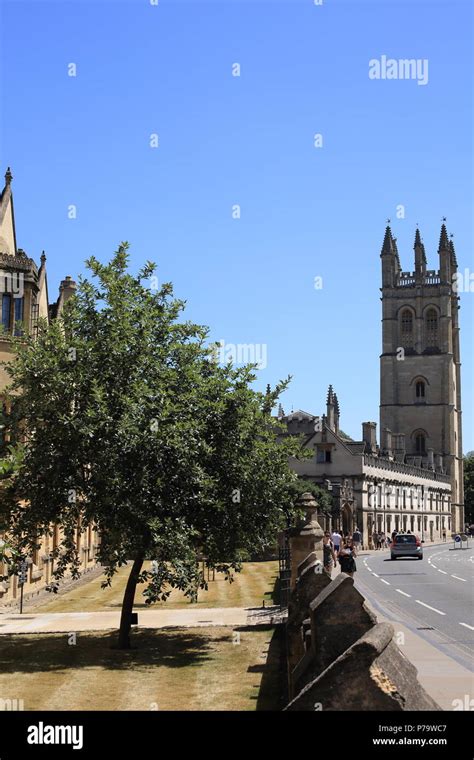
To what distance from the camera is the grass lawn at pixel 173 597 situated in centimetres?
2703

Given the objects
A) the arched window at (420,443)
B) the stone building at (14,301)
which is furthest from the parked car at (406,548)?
the arched window at (420,443)

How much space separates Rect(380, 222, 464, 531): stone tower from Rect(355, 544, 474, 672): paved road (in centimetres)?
8710

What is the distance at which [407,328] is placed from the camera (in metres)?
136

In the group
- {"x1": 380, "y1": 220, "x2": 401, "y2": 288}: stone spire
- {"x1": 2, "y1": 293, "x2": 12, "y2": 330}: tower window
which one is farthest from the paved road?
{"x1": 380, "y1": 220, "x2": 401, "y2": 288}: stone spire

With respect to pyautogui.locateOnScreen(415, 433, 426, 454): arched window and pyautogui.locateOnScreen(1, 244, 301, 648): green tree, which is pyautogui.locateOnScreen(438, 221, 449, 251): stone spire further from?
pyautogui.locateOnScreen(1, 244, 301, 648): green tree

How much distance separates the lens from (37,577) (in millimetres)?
30703

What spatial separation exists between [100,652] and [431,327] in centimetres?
12334

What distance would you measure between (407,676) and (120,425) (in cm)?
1298

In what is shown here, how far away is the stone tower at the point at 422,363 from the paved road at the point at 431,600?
87104mm

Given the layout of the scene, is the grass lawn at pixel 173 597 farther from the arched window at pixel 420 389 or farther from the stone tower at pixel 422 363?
the arched window at pixel 420 389
